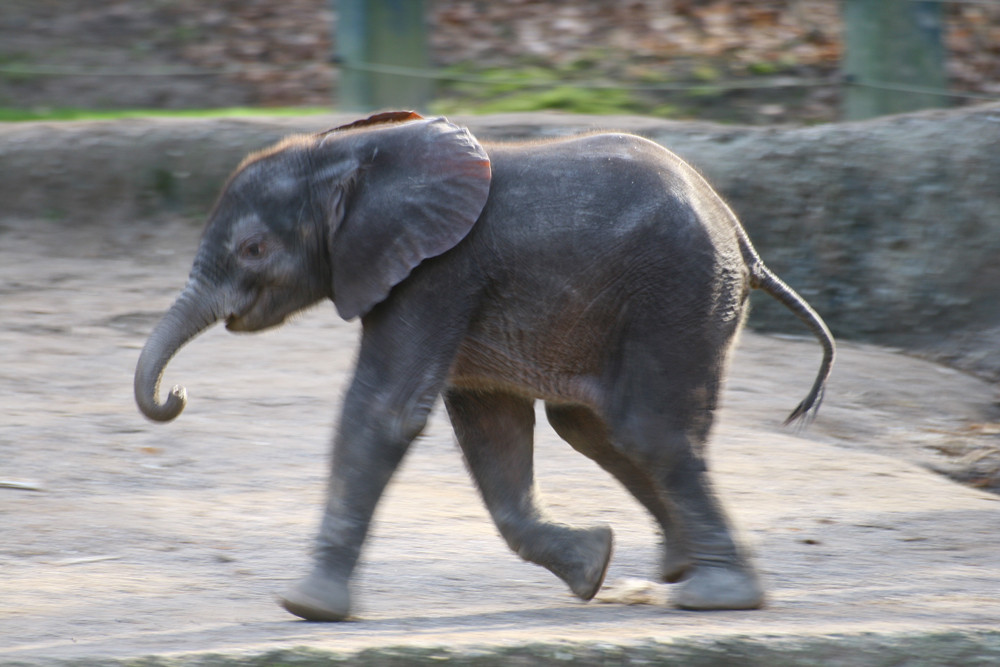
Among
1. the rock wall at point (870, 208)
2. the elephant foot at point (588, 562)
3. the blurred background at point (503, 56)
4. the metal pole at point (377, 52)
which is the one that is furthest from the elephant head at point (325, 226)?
the metal pole at point (377, 52)

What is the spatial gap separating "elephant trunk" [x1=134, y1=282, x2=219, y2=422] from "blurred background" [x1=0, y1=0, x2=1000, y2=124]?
18.3 feet

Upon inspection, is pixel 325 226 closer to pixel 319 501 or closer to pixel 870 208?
pixel 319 501

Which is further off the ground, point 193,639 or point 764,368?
point 193,639

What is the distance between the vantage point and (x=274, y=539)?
189 inches

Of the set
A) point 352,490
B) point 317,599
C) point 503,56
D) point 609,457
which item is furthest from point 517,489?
point 503,56

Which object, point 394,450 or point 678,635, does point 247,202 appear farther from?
point 678,635

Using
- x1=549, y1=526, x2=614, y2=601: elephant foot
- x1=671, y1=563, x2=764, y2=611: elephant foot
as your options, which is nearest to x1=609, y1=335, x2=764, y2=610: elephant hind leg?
x1=671, y1=563, x2=764, y2=611: elephant foot

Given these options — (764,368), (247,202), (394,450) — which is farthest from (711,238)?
(764,368)

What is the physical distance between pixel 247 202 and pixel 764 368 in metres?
4.49

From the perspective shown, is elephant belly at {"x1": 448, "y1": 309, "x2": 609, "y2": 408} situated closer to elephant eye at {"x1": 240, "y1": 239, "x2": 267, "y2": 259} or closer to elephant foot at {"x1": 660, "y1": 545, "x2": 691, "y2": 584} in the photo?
elephant foot at {"x1": 660, "y1": 545, "x2": 691, "y2": 584}

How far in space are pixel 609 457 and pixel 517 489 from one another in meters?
0.33

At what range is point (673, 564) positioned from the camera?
13.4ft

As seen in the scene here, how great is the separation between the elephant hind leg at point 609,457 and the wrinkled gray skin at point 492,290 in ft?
0.34

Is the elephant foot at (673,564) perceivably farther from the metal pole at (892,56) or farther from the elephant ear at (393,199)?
the metal pole at (892,56)
